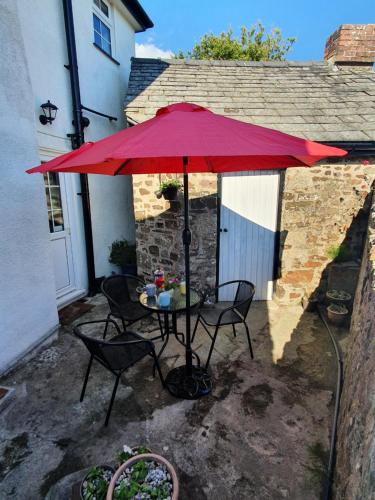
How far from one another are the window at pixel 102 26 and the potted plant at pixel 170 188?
11.8ft

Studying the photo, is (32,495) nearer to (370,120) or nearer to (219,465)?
(219,465)

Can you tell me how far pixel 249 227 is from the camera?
5.09 metres

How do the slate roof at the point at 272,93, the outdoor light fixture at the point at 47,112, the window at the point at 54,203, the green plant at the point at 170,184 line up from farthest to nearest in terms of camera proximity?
the slate roof at the point at 272,93 → the window at the point at 54,203 → the green plant at the point at 170,184 → the outdoor light fixture at the point at 47,112

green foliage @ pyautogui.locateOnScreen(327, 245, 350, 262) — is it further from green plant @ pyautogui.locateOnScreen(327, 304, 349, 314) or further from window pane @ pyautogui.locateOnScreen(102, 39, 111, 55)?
window pane @ pyautogui.locateOnScreen(102, 39, 111, 55)

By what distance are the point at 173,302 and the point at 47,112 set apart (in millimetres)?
3497

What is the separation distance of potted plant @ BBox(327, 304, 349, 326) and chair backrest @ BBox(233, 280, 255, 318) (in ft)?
5.88

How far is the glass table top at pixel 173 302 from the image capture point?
3.04 meters

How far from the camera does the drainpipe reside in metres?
4.48

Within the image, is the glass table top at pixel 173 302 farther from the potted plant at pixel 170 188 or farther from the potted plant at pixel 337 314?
the potted plant at pixel 337 314

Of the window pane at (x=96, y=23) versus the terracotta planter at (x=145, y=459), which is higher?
the window pane at (x=96, y=23)

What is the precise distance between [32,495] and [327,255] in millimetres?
5086

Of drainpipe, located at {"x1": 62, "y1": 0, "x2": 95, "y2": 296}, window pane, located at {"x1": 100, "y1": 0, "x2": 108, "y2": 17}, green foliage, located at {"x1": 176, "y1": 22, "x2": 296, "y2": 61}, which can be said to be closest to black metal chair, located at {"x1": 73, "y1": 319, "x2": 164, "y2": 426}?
drainpipe, located at {"x1": 62, "y1": 0, "x2": 95, "y2": 296}

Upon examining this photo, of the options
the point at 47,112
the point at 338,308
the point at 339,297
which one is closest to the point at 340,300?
the point at 339,297

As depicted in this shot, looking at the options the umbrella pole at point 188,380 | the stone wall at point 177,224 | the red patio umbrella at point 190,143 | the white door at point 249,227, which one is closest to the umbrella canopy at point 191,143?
the red patio umbrella at point 190,143
